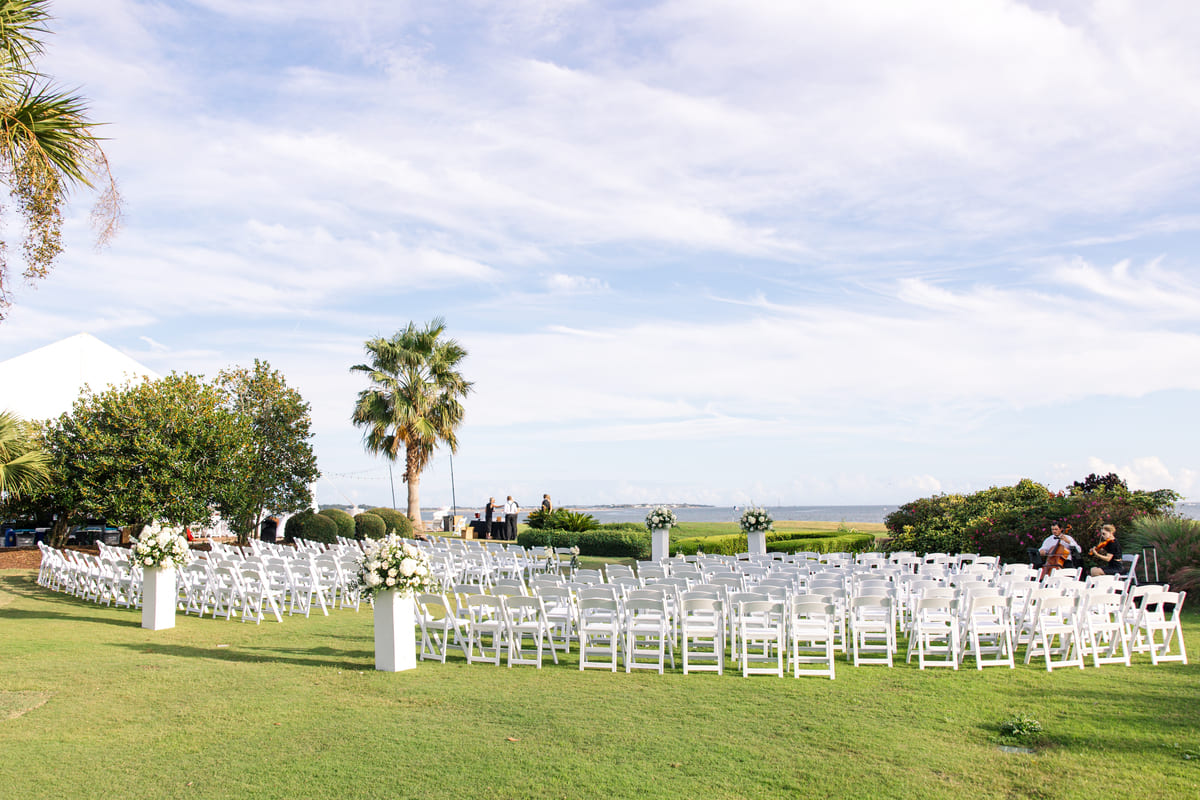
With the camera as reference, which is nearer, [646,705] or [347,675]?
[646,705]

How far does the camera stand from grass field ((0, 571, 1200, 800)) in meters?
4.92

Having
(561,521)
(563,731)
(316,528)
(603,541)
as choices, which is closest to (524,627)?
(563,731)

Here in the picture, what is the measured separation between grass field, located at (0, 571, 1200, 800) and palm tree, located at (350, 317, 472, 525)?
18.0 meters

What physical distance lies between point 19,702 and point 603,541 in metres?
17.8

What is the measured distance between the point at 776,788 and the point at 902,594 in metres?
6.06

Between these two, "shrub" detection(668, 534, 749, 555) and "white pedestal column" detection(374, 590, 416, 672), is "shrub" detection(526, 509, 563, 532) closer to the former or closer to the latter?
"shrub" detection(668, 534, 749, 555)

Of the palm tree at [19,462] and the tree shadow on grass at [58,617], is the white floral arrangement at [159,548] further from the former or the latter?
the palm tree at [19,462]

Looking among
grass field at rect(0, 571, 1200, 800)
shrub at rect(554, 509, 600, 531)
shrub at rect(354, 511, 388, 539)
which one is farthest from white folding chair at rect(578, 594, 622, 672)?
shrub at rect(354, 511, 388, 539)

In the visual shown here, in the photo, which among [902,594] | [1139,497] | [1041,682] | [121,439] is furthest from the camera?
[121,439]

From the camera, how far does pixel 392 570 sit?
8195 mm

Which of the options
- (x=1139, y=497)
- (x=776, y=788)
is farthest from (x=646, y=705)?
(x=1139, y=497)

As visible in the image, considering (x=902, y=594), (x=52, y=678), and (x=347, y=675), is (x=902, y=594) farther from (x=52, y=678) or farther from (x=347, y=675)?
(x=52, y=678)

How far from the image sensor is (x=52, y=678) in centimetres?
781

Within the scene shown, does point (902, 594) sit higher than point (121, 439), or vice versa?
point (121, 439)
